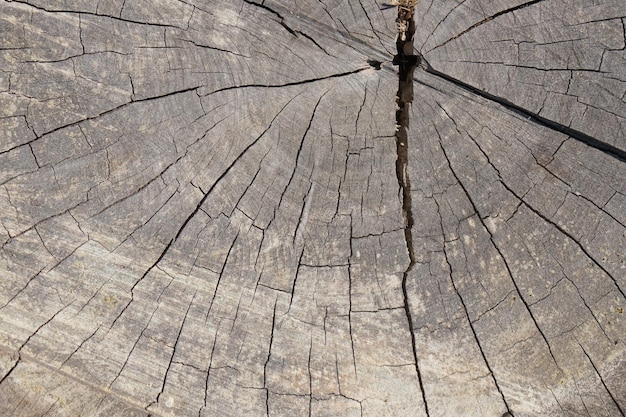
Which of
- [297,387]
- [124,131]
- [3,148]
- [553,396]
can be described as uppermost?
[124,131]

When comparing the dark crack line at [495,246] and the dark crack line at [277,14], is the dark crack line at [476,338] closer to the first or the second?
the dark crack line at [495,246]

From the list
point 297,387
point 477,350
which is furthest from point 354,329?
point 477,350

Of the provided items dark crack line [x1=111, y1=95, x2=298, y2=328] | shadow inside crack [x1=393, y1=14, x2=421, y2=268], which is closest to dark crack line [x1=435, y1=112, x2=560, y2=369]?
shadow inside crack [x1=393, y1=14, x2=421, y2=268]

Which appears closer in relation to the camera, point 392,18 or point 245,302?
point 245,302

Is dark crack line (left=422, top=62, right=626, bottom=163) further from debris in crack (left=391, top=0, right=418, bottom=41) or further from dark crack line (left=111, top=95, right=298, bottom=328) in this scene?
dark crack line (left=111, top=95, right=298, bottom=328)

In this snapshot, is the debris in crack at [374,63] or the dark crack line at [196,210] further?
the debris in crack at [374,63]

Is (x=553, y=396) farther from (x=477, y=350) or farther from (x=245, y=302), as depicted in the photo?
(x=245, y=302)

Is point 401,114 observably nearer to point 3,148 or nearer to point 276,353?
point 276,353

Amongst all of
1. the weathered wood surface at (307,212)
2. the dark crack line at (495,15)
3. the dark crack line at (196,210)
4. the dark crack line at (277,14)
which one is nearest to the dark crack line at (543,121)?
the weathered wood surface at (307,212)

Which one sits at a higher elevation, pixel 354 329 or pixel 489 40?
pixel 489 40
